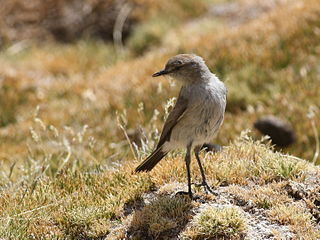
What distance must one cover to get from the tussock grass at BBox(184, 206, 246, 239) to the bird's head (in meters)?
1.92

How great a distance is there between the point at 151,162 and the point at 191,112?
937 millimetres

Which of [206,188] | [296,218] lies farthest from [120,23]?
[296,218]

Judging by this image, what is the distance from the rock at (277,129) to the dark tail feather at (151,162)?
4.18m

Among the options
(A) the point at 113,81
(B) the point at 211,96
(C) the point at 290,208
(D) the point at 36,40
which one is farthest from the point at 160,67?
(C) the point at 290,208

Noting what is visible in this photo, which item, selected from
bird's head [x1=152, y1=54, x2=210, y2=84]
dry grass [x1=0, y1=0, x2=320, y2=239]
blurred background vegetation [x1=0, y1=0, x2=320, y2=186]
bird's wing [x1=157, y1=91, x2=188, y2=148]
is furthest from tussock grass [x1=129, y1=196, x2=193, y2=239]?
blurred background vegetation [x1=0, y1=0, x2=320, y2=186]

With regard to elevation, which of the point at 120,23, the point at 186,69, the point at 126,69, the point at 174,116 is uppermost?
the point at 186,69

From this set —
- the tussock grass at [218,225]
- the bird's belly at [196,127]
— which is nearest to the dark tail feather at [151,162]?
the bird's belly at [196,127]

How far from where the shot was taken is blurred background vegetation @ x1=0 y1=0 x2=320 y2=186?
11.1m

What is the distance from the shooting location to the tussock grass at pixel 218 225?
6078mm

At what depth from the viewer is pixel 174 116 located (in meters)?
7.17

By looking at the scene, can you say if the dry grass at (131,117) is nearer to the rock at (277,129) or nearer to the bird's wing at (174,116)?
the rock at (277,129)

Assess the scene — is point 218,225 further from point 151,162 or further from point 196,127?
point 151,162

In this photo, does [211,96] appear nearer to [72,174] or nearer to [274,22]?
[72,174]

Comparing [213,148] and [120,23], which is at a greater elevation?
[120,23]
